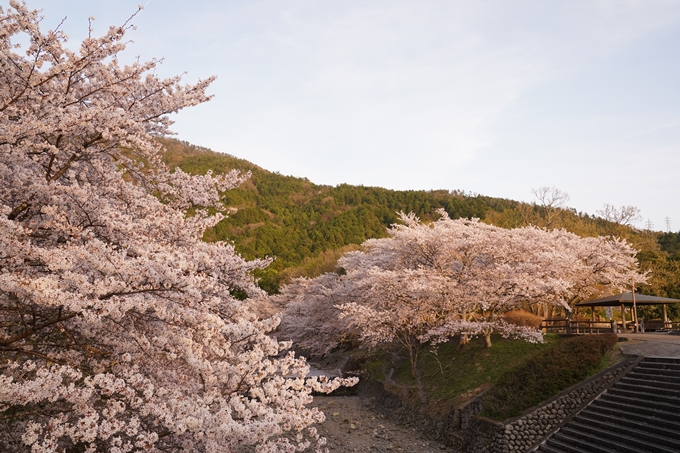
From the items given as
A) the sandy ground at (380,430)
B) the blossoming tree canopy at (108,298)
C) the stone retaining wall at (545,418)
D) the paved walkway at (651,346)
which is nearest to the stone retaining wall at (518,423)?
the stone retaining wall at (545,418)

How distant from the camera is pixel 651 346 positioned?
15.6 m

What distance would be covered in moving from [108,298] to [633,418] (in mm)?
12926

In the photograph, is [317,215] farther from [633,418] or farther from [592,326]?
[633,418]

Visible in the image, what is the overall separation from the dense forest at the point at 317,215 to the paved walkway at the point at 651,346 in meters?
21.3

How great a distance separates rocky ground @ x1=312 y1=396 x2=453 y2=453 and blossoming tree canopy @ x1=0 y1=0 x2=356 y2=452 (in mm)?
9891

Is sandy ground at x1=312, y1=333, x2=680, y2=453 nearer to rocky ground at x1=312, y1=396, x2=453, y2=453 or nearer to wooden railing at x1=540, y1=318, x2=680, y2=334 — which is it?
rocky ground at x1=312, y1=396, x2=453, y2=453

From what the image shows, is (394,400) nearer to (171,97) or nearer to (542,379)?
(542,379)

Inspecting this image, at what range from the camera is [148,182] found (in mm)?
7980

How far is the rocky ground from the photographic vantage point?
579 inches

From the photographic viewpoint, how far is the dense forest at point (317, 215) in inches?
1906

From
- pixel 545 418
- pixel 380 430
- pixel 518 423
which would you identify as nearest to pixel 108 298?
pixel 518 423

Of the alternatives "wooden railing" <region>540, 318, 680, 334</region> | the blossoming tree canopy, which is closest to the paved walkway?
"wooden railing" <region>540, 318, 680, 334</region>

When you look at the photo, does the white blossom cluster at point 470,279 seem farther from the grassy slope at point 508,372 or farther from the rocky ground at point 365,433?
the rocky ground at point 365,433

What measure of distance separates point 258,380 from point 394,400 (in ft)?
53.4
